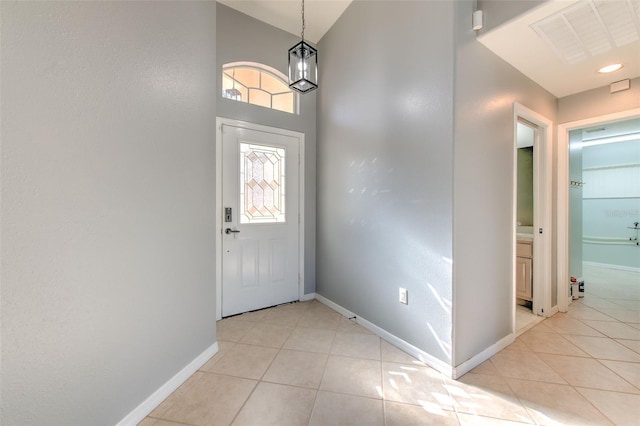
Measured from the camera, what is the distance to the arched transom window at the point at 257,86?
2812 millimetres

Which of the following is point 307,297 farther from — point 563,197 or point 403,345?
point 563,197

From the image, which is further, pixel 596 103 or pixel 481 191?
pixel 596 103

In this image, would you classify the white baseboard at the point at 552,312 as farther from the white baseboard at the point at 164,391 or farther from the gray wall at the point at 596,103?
the white baseboard at the point at 164,391

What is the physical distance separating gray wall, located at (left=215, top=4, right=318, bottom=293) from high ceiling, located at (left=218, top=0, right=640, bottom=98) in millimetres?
186

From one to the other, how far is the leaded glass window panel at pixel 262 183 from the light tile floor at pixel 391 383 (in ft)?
3.95

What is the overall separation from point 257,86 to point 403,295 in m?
2.74

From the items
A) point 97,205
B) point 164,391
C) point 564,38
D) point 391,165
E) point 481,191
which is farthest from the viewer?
point 391,165

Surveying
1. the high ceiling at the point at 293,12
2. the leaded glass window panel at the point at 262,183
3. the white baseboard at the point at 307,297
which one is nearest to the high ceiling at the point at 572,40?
the high ceiling at the point at 293,12

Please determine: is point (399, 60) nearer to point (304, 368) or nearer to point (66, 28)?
point (66, 28)

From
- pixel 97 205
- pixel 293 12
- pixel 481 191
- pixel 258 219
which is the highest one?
pixel 293 12

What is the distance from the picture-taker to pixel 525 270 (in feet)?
9.86

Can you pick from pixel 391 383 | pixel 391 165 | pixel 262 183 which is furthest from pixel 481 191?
pixel 262 183

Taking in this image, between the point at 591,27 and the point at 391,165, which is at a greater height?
the point at 591,27

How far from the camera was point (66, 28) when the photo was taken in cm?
108
